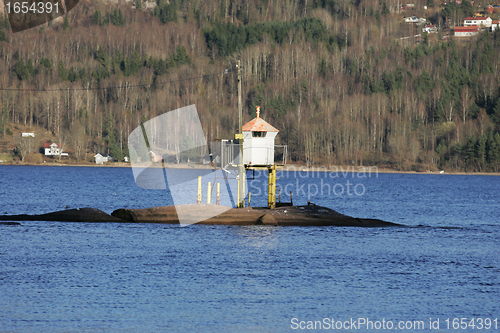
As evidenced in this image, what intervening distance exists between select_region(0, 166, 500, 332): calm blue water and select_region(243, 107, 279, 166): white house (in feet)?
17.2

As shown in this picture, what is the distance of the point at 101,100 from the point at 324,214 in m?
146

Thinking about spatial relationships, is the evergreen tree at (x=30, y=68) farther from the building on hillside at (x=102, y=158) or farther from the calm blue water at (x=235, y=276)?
the calm blue water at (x=235, y=276)

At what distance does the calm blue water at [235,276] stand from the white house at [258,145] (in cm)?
525

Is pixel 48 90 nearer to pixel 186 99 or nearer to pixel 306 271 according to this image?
pixel 186 99

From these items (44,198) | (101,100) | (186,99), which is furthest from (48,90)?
(44,198)

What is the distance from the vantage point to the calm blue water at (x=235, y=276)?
22.0m

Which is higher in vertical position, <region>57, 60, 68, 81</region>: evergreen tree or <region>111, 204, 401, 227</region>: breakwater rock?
<region>57, 60, 68, 81</region>: evergreen tree

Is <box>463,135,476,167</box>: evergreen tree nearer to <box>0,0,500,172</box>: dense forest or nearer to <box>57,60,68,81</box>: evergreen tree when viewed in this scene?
<box>0,0,500,172</box>: dense forest

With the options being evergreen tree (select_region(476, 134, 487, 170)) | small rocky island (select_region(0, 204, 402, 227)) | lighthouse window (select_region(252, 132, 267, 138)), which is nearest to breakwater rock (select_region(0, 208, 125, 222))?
small rocky island (select_region(0, 204, 402, 227))

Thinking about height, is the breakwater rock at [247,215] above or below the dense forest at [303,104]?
below

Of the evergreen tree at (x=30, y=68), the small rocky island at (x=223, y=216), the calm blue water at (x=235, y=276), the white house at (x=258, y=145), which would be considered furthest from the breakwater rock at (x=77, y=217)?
the evergreen tree at (x=30, y=68)

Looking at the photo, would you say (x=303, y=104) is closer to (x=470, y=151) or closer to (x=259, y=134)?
(x=470, y=151)

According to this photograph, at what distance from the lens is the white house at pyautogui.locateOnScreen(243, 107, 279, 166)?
44125 mm

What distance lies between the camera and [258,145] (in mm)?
44188
